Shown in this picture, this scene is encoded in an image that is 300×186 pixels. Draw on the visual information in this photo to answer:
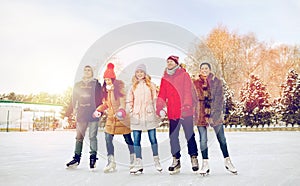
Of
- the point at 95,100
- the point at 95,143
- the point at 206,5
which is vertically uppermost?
the point at 206,5

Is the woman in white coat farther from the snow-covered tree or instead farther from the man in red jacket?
the snow-covered tree

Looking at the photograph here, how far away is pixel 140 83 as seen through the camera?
394 cm

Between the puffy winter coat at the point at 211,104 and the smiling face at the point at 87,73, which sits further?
the smiling face at the point at 87,73

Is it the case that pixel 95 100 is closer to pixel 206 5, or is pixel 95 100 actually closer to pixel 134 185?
pixel 134 185

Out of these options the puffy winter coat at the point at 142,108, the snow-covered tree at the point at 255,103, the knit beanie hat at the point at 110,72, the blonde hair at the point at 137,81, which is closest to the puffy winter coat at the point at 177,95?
the puffy winter coat at the point at 142,108

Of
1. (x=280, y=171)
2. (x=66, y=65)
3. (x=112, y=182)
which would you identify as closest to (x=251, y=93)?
(x=66, y=65)

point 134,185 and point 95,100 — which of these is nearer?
point 134,185

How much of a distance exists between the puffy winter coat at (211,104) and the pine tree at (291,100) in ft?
47.3

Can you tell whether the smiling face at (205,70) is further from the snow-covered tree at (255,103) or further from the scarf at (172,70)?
the snow-covered tree at (255,103)

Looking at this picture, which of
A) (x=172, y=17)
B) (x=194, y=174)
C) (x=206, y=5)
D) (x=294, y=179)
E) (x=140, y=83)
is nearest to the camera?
(x=294, y=179)

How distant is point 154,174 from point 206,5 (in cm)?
1075

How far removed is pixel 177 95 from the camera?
3750mm

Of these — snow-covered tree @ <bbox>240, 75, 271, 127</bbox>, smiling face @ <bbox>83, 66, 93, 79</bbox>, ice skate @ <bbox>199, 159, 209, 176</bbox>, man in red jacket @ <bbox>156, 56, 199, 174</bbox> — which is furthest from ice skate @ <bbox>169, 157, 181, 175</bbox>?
snow-covered tree @ <bbox>240, 75, 271, 127</bbox>

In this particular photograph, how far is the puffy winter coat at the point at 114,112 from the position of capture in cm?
390
